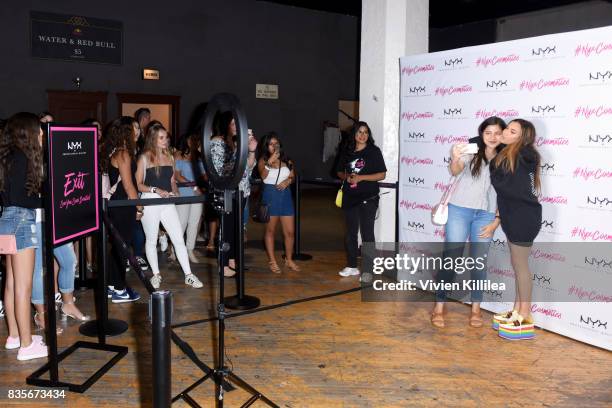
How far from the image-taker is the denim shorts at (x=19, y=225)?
331 cm

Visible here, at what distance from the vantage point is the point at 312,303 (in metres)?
4.82

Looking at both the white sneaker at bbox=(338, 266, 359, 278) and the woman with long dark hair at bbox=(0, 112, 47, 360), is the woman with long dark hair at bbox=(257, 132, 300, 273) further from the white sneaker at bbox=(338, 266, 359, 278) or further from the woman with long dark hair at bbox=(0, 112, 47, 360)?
the woman with long dark hair at bbox=(0, 112, 47, 360)

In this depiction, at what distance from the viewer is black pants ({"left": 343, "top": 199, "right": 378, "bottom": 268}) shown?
18.0 feet

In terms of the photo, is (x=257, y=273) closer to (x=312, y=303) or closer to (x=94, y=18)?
(x=312, y=303)

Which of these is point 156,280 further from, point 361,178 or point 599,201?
point 599,201

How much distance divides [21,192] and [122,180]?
57.7 inches

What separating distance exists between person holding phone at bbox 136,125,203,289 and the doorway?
19.9 ft

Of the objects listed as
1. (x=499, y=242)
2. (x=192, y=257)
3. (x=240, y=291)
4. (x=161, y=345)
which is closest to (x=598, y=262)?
(x=499, y=242)

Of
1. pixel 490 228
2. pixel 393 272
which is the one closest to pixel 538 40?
pixel 490 228

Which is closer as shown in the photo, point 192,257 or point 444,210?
point 444,210

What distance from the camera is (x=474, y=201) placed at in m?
4.15

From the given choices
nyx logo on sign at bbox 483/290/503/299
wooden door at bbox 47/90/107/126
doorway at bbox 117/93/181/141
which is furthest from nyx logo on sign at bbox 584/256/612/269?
doorway at bbox 117/93/181/141

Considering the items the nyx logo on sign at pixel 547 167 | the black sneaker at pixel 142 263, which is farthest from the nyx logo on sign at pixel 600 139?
the black sneaker at pixel 142 263

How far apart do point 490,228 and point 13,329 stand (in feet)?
10.5
